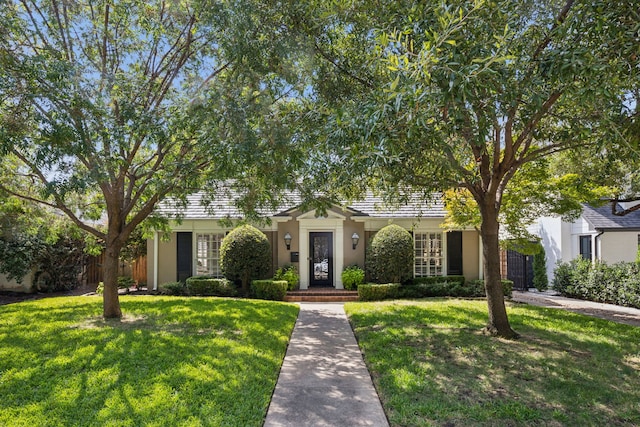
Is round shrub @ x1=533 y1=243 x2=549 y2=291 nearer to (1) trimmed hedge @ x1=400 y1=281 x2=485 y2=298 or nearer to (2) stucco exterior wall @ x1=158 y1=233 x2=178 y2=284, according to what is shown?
(1) trimmed hedge @ x1=400 y1=281 x2=485 y2=298

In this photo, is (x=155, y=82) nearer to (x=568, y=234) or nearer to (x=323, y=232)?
(x=323, y=232)

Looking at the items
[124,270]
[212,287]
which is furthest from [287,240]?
[124,270]

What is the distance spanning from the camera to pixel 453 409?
4.46 metres

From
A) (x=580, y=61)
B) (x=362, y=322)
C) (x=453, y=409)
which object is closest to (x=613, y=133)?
(x=580, y=61)

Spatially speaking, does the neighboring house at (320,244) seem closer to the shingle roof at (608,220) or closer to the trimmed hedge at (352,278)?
the trimmed hedge at (352,278)

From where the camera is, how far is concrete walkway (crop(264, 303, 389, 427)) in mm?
4305

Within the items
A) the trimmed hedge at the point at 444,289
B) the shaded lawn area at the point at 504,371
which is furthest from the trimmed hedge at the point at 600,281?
the shaded lawn area at the point at 504,371

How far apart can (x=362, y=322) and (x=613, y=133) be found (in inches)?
237

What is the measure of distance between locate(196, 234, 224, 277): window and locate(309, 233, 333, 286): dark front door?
11.1ft

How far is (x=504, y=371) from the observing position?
5.70 metres

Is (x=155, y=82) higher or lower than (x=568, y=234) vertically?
higher

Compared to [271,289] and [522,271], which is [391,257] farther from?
[522,271]

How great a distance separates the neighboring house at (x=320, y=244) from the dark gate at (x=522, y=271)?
140 inches

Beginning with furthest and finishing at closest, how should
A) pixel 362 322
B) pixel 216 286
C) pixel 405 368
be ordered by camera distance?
1. pixel 216 286
2. pixel 362 322
3. pixel 405 368
